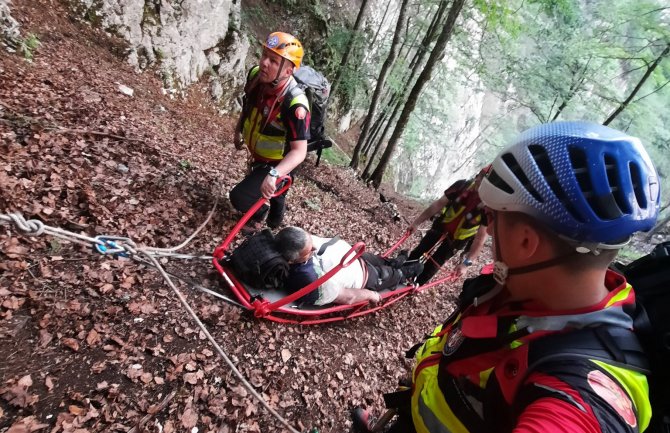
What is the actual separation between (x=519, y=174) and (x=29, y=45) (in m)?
7.94

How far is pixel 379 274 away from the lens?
4965 millimetres

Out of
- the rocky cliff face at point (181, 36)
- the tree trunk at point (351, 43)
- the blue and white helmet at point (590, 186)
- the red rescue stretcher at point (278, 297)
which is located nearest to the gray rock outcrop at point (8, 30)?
the rocky cliff face at point (181, 36)

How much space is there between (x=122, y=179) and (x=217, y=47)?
23.2 feet

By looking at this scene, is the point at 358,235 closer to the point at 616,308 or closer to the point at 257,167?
the point at 257,167

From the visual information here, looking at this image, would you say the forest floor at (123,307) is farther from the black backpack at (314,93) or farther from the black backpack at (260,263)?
the black backpack at (314,93)

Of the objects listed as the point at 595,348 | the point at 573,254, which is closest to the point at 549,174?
the point at 573,254

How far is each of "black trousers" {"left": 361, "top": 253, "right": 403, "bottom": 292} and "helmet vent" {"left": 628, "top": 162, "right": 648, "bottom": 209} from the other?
3.50 meters

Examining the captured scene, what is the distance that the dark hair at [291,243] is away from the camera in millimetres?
3713

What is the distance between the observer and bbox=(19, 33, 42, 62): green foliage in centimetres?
570

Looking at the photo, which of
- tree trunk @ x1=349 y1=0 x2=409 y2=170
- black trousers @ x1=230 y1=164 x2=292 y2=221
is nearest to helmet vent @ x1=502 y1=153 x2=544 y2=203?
black trousers @ x1=230 y1=164 x2=292 y2=221

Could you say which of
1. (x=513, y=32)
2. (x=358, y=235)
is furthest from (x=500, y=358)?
(x=513, y=32)

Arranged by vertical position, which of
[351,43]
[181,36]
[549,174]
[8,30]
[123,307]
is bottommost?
[123,307]

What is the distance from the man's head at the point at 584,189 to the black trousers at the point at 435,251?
3.82 metres

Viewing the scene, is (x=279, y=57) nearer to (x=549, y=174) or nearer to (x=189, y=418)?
(x=549, y=174)
